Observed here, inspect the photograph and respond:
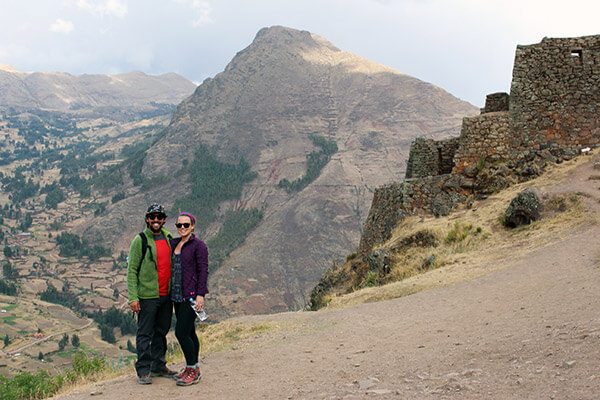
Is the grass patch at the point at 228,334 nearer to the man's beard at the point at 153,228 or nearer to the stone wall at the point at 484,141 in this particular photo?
the man's beard at the point at 153,228

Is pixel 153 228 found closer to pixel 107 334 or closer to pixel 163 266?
pixel 163 266

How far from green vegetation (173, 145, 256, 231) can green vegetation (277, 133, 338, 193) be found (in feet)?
51.1

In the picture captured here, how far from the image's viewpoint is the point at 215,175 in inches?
6619

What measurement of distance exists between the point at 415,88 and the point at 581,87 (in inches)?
6757

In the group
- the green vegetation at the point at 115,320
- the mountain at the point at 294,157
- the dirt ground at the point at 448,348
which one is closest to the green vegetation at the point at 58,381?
the dirt ground at the point at 448,348

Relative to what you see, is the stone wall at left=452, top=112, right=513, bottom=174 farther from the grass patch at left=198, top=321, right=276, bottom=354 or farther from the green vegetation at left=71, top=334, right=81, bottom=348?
the green vegetation at left=71, top=334, right=81, bottom=348

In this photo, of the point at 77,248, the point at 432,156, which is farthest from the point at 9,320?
the point at 432,156

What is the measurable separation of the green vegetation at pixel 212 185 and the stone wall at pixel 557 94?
5387 inches

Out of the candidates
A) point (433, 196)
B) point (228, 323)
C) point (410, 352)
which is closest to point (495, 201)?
point (433, 196)

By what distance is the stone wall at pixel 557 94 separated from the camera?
17.5m

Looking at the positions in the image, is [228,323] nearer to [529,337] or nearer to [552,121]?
[529,337]

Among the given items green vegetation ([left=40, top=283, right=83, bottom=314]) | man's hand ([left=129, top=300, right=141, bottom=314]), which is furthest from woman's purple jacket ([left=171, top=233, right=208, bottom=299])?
green vegetation ([left=40, top=283, right=83, bottom=314])

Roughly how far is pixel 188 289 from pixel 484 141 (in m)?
13.5

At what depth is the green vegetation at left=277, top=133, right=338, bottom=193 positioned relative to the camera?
493 ft
